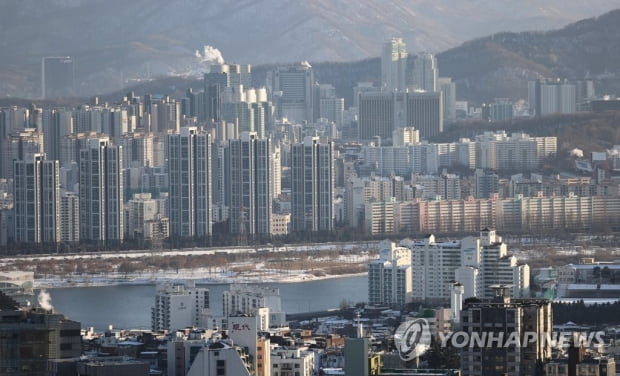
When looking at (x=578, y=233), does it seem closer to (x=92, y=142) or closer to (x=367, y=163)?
(x=92, y=142)

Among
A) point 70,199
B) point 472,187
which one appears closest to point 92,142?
point 70,199

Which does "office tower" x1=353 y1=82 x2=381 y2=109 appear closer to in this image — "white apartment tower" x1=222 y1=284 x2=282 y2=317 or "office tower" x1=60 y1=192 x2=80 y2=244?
"office tower" x1=60 y1=192 x2=80 y2=244

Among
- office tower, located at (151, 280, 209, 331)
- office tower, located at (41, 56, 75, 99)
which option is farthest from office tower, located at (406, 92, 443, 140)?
office tower, located at (151, 280, 209, 331)

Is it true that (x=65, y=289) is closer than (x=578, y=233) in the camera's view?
Yes

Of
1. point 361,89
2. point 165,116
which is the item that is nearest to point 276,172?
point 165,116

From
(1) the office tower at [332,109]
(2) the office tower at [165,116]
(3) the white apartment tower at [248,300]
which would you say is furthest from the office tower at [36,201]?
(1) the office tower at [332,109]

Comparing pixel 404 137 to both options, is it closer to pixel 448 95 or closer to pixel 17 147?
pixel 448 95
